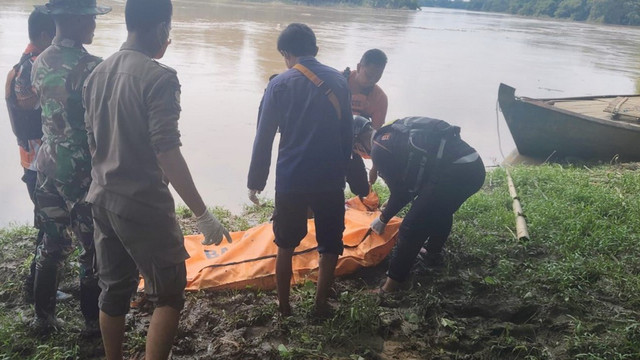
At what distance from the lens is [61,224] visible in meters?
2.61

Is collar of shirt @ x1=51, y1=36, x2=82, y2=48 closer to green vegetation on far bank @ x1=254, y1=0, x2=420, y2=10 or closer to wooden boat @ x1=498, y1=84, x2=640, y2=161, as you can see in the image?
wooden boat @ x1=498, y1=84, x2=640, y2=161

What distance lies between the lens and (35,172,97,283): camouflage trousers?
244cm

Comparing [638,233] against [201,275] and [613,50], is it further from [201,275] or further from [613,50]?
[613,50]

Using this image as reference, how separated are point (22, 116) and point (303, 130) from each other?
1.63 metres

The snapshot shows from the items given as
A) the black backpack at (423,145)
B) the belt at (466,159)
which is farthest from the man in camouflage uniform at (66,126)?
the belt at (466,159)

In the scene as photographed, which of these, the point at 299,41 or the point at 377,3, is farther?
the point at 377,3

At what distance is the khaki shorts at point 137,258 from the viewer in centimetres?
199

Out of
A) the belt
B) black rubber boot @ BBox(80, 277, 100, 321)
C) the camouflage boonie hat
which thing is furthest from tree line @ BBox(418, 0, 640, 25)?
black rubber boot @ BBox(80, 277, 100, 321)

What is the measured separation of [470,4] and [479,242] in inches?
4202

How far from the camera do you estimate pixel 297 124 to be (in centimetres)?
259

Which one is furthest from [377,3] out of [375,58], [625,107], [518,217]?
[518,217]

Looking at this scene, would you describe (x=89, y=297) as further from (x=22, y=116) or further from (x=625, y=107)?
(x=625, y=107)

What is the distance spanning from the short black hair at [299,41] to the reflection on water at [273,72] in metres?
3.21

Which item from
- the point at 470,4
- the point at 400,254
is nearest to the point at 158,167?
the point at 400,254
